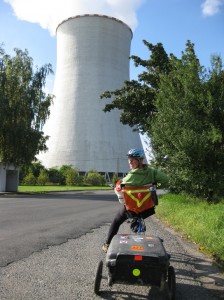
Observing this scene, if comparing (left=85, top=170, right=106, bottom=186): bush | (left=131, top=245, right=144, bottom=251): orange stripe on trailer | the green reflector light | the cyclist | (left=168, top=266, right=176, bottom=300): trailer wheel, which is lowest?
(left=168, top=266, right=176, bottom=300): trailer wheel

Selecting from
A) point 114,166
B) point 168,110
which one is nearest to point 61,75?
point 114,166

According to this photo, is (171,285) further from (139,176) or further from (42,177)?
(42,177)

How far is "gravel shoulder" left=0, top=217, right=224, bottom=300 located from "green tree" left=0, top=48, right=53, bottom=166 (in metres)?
21.3

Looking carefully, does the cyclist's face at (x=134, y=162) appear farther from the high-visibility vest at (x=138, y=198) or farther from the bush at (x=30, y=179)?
the bush at (x=30, y=179)

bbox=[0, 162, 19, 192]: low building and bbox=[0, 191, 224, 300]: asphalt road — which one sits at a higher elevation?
bbox=[0, 162, 19, 192]: low building

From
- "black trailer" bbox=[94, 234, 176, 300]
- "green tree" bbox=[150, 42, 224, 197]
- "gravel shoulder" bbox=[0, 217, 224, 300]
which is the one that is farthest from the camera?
"green tree" bbox=[150, 42, 224, 197]

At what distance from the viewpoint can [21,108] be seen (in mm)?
27547

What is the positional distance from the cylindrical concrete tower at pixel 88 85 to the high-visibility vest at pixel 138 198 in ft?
113

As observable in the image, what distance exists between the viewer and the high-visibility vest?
14.0 ft

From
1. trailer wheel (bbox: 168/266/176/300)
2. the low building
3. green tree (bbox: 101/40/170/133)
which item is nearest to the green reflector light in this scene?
trailer wheel (bbox: 168/266/176/300)

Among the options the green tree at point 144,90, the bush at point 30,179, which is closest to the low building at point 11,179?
the green tree at point 144,90

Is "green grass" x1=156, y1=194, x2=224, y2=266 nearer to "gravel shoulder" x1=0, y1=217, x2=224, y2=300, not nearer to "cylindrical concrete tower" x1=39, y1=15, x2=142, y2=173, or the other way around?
"gravel shoulder" x1=0, y1=217, x2=224, y2=300

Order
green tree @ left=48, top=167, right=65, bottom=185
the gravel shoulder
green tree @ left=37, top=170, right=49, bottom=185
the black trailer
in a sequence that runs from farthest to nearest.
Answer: green tree @ left=48, top=167, right=65, bottom=185, green tree @ left=37, top=170, right=49, bottom=185, the gravel shoulder, the black trailer

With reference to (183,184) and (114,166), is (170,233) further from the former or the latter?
(114,166)
